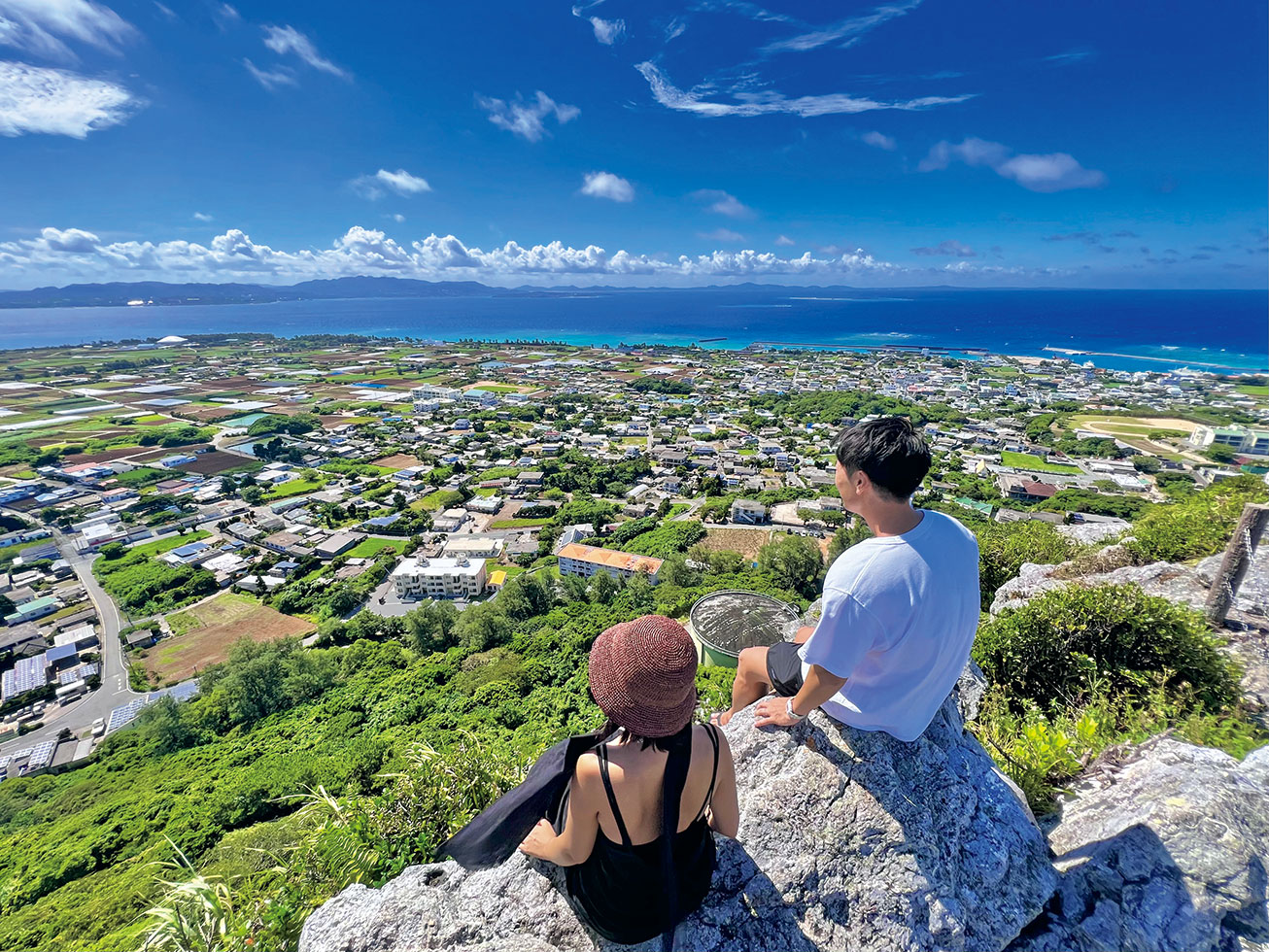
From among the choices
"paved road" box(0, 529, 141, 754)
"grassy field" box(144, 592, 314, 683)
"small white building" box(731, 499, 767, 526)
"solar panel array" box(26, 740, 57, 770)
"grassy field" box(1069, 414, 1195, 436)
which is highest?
"grassy field" box(1069, 414, 1195, 436)

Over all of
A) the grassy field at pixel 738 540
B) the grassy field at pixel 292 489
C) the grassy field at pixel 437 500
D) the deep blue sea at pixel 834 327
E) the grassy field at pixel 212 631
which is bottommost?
the grassy field at pixel 212 631

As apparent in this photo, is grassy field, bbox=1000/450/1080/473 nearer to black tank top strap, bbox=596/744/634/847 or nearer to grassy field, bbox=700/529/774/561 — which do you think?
grassy field, bbox=700/529/774/561

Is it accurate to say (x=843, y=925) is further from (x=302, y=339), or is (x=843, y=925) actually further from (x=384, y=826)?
(x=302, y=339)

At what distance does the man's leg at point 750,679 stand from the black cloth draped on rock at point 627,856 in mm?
911

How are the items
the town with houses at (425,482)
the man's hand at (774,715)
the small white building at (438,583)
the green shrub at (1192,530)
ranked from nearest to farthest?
1. the man's hand at (774,715)
2. the green shrub at (1192,530)
3. the town with houses at (425,482)
4. the small white building at (438,583)

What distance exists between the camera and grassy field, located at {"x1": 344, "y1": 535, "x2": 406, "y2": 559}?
27403 millimetres

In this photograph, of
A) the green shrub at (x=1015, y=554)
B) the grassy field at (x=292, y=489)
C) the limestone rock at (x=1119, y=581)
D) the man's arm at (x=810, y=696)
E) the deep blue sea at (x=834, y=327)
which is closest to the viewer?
the man's arm at (x=810, y=696)

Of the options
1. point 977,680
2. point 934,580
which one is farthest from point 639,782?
point 977,680

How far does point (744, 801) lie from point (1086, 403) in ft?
231

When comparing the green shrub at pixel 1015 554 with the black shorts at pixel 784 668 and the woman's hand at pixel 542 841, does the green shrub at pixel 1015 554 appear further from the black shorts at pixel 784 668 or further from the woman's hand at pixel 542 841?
the woman's hand at pixel 542 841

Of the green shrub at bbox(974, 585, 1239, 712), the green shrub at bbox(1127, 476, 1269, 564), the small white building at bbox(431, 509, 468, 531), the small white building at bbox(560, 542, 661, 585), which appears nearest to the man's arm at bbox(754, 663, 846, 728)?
the green shrub at bbox(974, 585, 1239, 712)

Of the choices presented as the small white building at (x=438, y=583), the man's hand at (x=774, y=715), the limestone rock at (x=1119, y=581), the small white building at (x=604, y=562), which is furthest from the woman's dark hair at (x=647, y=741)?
the small white building at (x=438, y=583)

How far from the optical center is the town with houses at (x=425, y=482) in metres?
21.9

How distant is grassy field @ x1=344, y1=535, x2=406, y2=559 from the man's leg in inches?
1116
